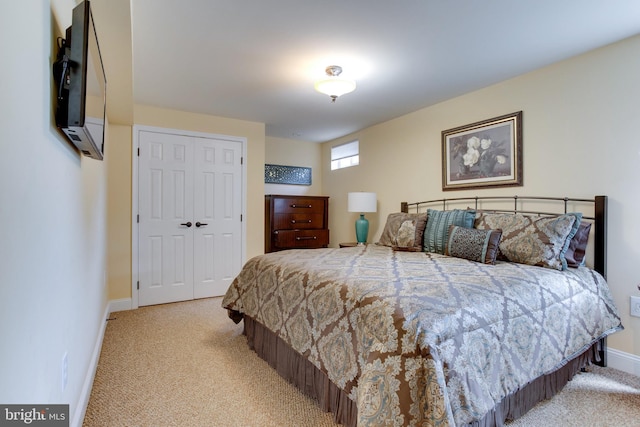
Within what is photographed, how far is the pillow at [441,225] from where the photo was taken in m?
2.85

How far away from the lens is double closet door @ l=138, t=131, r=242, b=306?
12.3 feet

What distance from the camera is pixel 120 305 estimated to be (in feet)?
11.7

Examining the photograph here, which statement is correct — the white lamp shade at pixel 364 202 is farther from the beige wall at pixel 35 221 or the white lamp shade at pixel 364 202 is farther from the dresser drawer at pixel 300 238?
the beige wall at pixel 35 221

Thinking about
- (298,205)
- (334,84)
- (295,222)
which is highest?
(334,84)

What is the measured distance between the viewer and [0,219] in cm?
68

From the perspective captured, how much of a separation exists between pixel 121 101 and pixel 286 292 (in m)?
2.44

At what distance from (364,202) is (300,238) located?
1251mm

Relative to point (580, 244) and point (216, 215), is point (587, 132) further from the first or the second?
point (216, 215)

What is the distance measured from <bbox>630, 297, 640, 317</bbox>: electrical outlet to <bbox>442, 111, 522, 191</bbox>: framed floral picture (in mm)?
1157

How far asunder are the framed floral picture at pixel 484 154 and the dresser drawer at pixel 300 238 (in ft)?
7.23

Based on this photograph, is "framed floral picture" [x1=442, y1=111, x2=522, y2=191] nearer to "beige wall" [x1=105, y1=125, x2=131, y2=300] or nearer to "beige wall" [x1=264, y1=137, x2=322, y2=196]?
"beige wall" [x1=264, y1=137, x2=322, y2=196]

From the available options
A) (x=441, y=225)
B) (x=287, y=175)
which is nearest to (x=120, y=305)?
(x=287, y=175)

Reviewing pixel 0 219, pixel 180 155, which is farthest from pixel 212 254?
pixel 0 219

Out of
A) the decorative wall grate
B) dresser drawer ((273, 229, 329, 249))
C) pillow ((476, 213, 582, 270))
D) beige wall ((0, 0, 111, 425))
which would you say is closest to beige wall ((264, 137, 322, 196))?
the decorative wall grate
